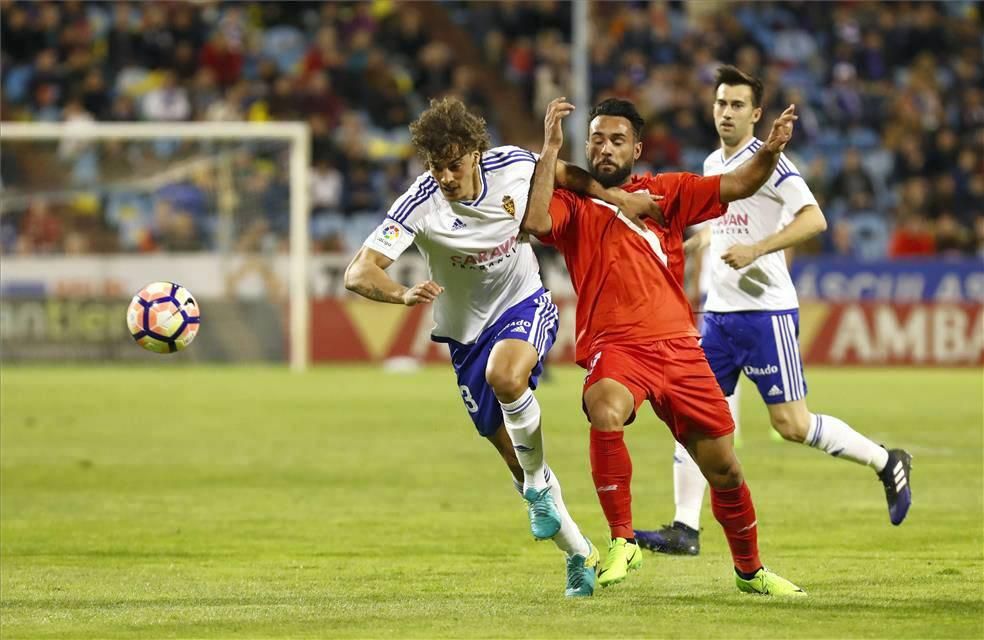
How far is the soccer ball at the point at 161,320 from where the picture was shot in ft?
29.6

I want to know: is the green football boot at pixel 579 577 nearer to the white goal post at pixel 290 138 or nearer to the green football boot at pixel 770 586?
the green football boot at pixel 770 586

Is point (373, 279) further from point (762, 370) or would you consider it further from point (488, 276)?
point (762, 370)

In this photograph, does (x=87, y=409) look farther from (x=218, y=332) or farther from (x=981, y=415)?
(x=981, y=415)

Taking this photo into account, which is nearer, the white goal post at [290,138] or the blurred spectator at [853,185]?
the white goal post at [290,138]

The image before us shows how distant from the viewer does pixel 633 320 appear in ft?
24.8

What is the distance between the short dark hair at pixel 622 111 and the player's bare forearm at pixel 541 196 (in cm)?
32

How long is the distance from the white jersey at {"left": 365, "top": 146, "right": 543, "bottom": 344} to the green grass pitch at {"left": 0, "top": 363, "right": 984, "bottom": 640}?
1339mm

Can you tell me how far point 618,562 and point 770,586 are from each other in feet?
2.39

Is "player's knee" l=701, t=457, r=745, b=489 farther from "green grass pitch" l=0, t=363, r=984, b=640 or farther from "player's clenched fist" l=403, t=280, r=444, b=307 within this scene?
"player's clenched fist" l=403, t=280, r=444, b=307

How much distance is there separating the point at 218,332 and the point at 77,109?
5.06 meters

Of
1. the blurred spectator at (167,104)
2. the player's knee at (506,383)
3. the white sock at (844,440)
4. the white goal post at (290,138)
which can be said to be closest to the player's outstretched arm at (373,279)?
the player's knee at (506,383)

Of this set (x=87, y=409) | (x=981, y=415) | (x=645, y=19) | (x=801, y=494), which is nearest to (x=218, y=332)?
(x=87, y=409)

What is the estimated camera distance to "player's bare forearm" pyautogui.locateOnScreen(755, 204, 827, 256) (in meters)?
8.62

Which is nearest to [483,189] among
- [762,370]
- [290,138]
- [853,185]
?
[762,370]
